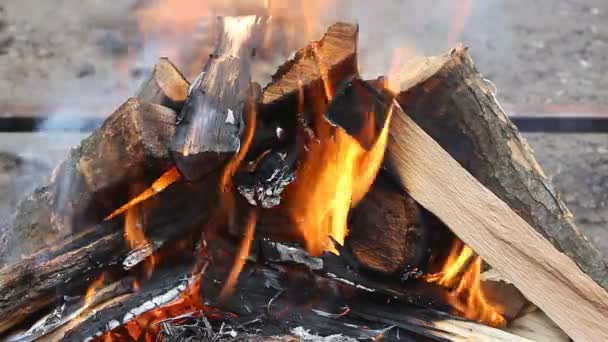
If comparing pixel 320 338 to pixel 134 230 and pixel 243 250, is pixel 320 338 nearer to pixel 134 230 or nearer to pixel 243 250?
pixel 243 250

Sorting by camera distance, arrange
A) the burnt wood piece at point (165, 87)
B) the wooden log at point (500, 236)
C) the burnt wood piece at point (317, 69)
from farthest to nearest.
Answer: the burnt wood piece at point (165, 87)
the burnt wood piece at point (317, 69)
the wooden log at point (500, 236)

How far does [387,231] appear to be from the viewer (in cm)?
159

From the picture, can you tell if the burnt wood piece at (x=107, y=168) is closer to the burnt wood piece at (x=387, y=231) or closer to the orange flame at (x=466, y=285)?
the burnt wood piece at (x=387, y=231)

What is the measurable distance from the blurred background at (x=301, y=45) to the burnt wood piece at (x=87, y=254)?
25.0 inches

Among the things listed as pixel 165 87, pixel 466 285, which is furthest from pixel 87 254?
pixel 466 285

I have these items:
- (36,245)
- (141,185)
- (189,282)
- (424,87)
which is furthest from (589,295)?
(36,245)

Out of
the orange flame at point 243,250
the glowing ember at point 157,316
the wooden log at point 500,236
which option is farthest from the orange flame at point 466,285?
the glowing ember at point 157,316

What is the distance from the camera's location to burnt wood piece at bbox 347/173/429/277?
158cm

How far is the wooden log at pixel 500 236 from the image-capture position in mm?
1479

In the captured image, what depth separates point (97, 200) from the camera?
1570 millimetres

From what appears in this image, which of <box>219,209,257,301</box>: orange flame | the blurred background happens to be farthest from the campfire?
the blurred background

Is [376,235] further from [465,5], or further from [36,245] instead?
[465,5]

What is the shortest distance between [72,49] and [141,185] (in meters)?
2.48

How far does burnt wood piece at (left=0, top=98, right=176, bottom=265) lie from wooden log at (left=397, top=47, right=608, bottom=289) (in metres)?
0.57
